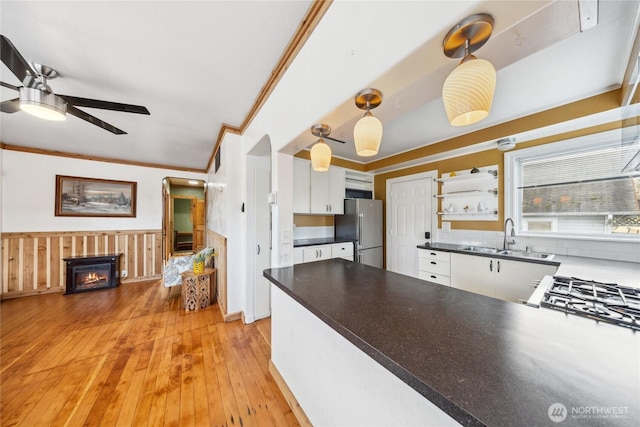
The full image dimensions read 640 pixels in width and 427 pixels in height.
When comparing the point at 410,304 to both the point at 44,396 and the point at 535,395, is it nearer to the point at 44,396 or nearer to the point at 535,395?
the point at 535,395

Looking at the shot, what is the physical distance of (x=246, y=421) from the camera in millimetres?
1362

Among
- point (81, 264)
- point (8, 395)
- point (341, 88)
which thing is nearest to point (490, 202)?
point (341, 88)

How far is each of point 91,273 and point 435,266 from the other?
18.8 feet

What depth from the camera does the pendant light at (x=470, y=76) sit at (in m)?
0.63

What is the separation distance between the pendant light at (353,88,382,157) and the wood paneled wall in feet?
16.7

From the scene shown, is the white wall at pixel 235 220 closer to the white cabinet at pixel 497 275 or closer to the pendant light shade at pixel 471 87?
the pendant light shade at pixel 471 87

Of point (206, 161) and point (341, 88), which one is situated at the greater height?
point (206, 161)

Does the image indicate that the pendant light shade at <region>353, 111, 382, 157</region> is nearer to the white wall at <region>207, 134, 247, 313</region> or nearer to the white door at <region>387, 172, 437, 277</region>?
the white wall at <region>207, 134, 247, 313</region>

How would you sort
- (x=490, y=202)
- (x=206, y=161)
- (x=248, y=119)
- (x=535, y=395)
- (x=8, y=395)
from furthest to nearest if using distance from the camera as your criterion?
(x=206, y=161)
(x=490, y=202)
(x=248, y=119)
(x=8, y=395)
(x=535, y=395)

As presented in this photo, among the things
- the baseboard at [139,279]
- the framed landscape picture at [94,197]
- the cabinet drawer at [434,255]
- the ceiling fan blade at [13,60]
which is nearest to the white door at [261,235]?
the ceiling fan blade at [13,60]

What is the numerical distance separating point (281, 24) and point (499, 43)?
A: 3.67 feet

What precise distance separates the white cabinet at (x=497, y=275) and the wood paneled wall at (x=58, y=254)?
18.1 ft

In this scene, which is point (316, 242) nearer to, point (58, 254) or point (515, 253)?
point (515, 253)

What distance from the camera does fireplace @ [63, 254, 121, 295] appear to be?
3584mm
